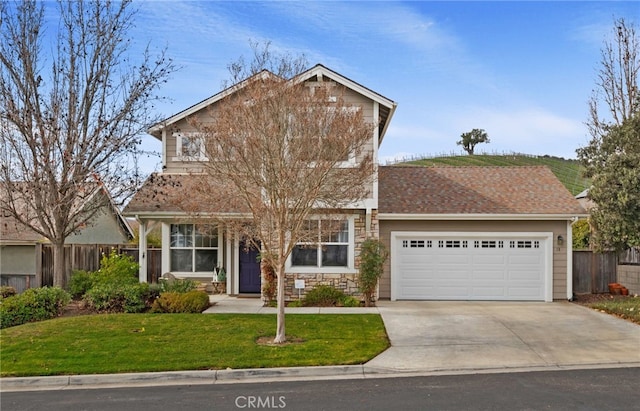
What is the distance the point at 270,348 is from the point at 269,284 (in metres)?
5.48

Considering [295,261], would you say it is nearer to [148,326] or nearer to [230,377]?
[148,326]

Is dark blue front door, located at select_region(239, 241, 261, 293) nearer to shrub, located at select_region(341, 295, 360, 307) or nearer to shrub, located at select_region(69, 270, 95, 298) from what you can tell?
shrub, located at select_region(341, 295, 360, 307)

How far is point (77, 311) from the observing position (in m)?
13.6

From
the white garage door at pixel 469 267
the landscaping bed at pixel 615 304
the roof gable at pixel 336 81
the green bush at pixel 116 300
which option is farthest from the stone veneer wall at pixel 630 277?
the green bush at pixel 116 300

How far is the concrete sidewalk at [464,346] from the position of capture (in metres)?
8.71

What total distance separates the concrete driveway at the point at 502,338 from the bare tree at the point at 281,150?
2.71 m

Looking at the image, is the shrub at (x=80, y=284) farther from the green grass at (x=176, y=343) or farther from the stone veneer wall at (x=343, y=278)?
the stone veneer wall at (x=343, y=278)

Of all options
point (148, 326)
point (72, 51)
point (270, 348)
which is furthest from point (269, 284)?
point (72, 51)

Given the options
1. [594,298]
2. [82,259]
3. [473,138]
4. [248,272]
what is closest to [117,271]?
[82,259]

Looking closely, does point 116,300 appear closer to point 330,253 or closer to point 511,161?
point 330,253

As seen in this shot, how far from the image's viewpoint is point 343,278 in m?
15.6

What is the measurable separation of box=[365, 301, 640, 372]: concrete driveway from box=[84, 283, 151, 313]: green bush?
6.12 m

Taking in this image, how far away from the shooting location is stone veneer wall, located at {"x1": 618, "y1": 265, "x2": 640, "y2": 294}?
17.3 metres

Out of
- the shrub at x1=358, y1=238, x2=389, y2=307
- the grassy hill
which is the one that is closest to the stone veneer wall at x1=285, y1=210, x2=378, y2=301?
the shrub at x1=358, y1=238, x2=389, y2=307
